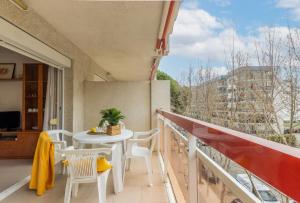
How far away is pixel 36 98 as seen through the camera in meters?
5.30

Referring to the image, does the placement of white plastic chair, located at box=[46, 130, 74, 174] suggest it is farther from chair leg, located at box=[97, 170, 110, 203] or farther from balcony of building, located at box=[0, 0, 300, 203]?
chair leg, located at box=[97, 170, 110, 203]

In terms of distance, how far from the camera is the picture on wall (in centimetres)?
555

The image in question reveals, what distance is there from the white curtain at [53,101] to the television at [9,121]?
960mm

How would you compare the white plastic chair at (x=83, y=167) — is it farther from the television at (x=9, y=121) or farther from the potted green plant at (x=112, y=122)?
the television at (x=9, y=121)

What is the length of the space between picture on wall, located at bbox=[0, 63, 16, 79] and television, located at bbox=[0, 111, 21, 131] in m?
0.82

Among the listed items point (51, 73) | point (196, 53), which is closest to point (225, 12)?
point (196, 53)

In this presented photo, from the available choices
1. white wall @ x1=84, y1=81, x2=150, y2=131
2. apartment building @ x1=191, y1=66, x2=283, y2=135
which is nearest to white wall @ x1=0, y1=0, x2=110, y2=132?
white wall @ x1=84, y1=81, x2=150, y2=131

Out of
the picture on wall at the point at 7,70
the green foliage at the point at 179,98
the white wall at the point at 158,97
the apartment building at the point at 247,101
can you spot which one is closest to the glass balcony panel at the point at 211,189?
the apartment building at the point at 247,101

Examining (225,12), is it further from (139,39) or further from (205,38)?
(139,39)

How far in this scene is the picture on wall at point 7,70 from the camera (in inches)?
219

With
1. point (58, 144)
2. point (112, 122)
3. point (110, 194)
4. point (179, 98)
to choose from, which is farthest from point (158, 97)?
point (179, 98)

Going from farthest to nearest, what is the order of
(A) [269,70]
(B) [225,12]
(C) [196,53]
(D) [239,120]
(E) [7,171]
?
(C) [196,53] → (B) [225,12] → (D) [239,120] → (A) [269,70] → (E) [7,171]

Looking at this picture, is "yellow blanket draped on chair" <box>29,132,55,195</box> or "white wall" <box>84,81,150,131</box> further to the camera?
"white wall" <box>84,81,150,131</box>

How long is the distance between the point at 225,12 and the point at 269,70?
3929 millimetres
